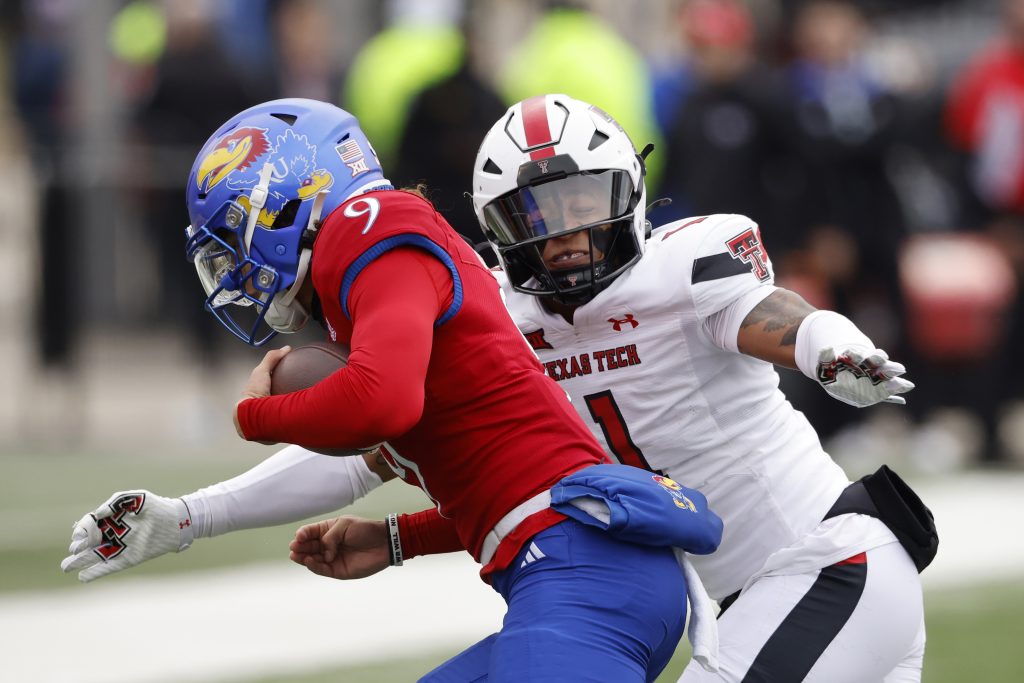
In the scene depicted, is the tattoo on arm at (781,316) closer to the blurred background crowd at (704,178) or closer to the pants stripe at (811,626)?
the pants stripe at (811,626)

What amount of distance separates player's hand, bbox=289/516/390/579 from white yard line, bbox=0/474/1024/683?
1.79 metres

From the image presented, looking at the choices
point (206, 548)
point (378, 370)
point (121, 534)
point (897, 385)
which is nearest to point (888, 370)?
point (897, 385)

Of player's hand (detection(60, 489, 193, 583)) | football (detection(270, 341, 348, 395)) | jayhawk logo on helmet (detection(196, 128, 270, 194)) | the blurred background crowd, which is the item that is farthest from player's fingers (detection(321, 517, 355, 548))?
the blurred background crowd

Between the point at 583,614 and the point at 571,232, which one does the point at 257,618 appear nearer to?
the point at 571,232

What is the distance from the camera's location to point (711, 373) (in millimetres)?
3637

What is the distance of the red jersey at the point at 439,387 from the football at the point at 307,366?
4cm

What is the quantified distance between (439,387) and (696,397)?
2.46 feet

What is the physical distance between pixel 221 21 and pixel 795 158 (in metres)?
6.05

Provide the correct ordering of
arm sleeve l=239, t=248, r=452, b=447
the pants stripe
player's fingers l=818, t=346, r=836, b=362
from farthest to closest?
the pants stripe
player's fingers l=818, t=346, r=836, b=362
arm sleeve l=239, t=248, r=452, b=447

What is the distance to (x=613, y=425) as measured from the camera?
3660 millimetres

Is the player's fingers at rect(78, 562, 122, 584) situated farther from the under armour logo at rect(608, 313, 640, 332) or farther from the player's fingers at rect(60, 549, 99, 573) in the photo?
the under armour logo at rect(608, 313, 640, 332)

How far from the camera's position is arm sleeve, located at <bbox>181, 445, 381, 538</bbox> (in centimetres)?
364

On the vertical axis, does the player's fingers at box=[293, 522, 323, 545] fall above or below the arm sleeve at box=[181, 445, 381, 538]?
below

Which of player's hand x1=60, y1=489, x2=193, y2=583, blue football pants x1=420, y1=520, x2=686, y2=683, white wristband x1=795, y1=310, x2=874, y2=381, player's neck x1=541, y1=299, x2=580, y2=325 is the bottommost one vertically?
blue football pants x1=420, y1=520, x2=686, y2=683
